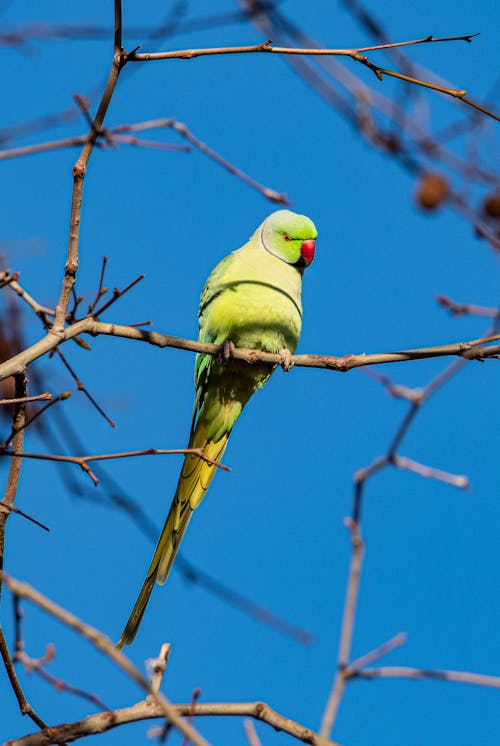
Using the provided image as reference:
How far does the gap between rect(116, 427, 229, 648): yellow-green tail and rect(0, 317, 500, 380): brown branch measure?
0.84m

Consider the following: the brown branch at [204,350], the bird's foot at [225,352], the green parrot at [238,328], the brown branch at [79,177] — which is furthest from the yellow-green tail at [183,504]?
the brown branch at [79,177]

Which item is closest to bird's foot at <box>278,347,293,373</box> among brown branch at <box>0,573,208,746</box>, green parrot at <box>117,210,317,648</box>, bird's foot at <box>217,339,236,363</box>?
green parrot at <box>117,210,317,648</box>

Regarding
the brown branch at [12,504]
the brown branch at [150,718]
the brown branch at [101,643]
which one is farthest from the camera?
the brown branch at [12,504]

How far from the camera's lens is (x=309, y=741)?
6.01ft

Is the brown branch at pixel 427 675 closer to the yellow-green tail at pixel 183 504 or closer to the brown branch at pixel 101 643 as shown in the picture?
the brown branch at pixel 101 643

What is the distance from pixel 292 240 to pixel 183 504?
57.5 inches

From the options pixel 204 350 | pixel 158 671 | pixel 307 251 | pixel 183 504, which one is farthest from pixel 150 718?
pixel 307 251

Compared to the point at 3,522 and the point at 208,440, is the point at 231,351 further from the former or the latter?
the point at 3,522

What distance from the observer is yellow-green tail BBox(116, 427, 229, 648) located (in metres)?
3.11

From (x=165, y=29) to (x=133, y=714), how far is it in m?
1.80

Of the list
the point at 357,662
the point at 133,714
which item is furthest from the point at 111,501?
the point at 357,662

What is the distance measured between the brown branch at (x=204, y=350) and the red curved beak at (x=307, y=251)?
1.46 m

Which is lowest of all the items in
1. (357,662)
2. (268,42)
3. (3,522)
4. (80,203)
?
(357,662)

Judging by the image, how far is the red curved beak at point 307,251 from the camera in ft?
13.4
